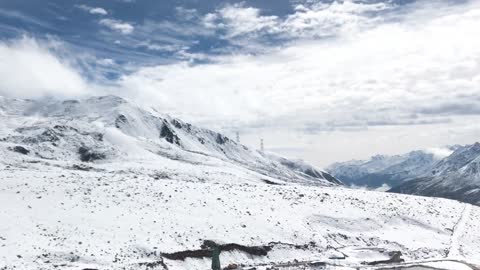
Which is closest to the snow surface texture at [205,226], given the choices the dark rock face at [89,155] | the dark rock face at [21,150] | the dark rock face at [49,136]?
the dark rock face at [21,150]

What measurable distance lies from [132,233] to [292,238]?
64.1 feet

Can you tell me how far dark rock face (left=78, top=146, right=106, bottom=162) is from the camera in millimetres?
150087

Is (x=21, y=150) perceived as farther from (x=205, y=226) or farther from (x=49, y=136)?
(x=205, y=226)

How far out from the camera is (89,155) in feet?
501

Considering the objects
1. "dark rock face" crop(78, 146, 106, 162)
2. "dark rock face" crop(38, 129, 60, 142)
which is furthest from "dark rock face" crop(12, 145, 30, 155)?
"dark rock face" crop(38, 129, 60, 142)

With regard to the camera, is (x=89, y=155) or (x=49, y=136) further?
(x=49, y=136)

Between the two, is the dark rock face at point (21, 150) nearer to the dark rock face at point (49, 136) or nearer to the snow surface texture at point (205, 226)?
the dark rock face at point (49, 136)

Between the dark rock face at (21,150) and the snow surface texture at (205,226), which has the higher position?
the dark rock face at (21,150)

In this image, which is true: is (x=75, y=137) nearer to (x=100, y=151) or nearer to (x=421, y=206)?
(x=100, y=151)

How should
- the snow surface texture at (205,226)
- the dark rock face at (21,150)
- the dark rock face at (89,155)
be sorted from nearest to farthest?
the snow surface texture at (205,226)
the dark rock face at (21,150)
the dark rock face at (89,155)

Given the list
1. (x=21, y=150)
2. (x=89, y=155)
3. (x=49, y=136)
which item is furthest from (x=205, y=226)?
(x=49, y=136)

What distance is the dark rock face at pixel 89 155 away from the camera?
150087mm

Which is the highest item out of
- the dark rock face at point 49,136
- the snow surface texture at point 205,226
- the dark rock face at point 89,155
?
the dark rock face at point 49,136

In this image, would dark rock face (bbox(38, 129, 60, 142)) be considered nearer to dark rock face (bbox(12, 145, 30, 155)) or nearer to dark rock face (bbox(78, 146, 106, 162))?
dark rock face (bbox(78, 146, 106, 162))
